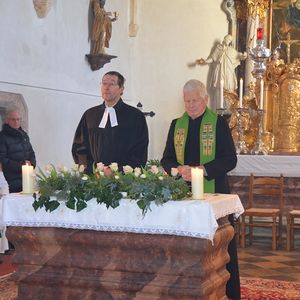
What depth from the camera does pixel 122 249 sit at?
3707 millimetres

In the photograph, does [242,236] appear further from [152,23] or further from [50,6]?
[152,23]

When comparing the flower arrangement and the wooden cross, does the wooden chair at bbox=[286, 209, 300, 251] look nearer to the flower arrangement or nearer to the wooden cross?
the flower arrangement

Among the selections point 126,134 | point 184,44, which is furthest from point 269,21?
point 126,134

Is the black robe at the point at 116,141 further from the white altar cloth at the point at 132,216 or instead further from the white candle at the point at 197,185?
the white candle at the point at 197,185

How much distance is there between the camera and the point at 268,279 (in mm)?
5773

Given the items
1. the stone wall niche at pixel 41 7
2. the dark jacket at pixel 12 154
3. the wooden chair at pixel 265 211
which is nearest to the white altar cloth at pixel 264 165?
the wooden chair at pixel 265 211

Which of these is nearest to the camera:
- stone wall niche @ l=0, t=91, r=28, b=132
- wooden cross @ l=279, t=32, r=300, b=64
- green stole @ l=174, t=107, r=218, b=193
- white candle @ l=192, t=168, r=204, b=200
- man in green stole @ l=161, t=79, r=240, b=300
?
white candle @ l=192, t=168, r=204, b=200

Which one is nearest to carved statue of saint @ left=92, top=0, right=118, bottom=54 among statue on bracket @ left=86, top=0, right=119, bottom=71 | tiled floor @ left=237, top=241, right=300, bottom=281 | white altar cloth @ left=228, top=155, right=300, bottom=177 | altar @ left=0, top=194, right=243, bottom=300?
statue on bracket @ left=86, top=0, right=119, bottom=71

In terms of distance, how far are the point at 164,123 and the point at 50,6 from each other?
4.53 meters

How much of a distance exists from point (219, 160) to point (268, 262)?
2753mm

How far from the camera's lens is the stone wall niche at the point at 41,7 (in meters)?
8.50

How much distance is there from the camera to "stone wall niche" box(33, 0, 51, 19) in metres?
8.50

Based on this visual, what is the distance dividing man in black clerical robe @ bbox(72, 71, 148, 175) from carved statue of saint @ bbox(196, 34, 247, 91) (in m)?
8.33

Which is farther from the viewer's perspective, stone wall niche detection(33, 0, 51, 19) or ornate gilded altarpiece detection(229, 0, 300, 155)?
ornate gilded altarpiece detection(229, 0, 300, 155)
